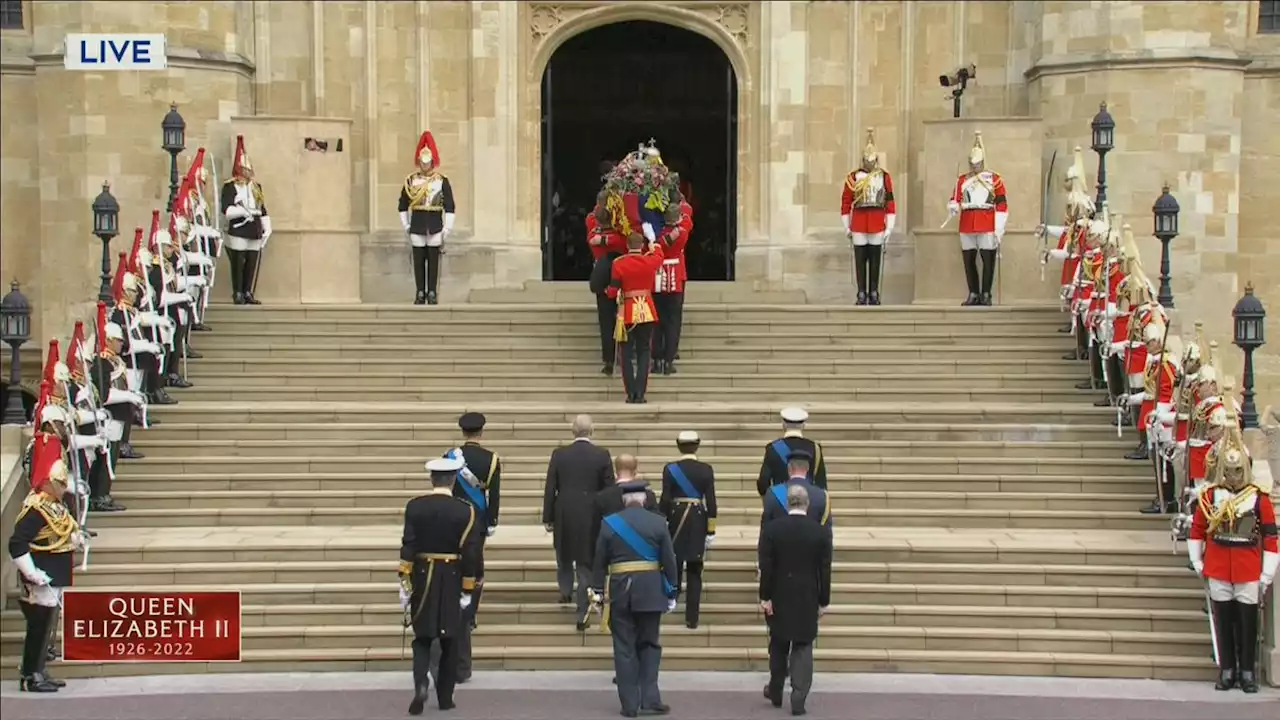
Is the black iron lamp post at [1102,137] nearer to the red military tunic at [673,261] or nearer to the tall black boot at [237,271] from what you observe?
the red military tunic at [673,261]

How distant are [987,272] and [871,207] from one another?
1584 millimetres

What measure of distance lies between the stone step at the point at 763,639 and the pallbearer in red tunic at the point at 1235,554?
0.71m

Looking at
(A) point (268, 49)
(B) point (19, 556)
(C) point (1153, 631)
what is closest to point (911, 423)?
(C) point (1153, 631)

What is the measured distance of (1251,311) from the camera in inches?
650

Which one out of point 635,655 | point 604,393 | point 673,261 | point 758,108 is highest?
Result: point 758,108

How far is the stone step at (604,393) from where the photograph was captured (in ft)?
62.9

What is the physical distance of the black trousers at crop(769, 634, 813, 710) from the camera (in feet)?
41.2

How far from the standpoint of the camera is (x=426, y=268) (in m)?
21.9

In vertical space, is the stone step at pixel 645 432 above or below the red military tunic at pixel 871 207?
below

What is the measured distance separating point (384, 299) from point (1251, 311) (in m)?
11.9

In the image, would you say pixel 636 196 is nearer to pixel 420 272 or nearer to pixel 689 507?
pixel 420 272

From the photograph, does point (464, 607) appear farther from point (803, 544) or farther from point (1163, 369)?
point (1163, 369)

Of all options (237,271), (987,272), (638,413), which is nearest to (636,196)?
(638,413)

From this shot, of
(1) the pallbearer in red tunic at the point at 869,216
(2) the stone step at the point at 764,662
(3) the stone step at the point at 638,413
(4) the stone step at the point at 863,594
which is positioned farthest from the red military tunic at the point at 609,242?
(2) the stone step at the point at 764,662
